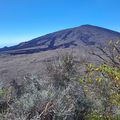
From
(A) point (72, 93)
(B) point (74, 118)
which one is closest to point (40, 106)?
(B) point (74, 118)

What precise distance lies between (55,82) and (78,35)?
15647 centimetres

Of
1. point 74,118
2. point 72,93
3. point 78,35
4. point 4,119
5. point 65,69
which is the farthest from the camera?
point 78,35

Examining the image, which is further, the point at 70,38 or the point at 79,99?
the point at 70,38

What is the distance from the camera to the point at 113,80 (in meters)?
7.39

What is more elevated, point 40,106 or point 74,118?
point 40,106

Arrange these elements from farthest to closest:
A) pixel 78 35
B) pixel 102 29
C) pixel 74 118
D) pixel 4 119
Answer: pixel 102 29 < pixel 78 35 < pixel 74 118 < pixel 4 119

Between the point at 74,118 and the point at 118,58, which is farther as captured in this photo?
the point at 74,118

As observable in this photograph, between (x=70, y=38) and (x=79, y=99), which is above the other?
(x=70, y=38)

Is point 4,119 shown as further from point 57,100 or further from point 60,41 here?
point 60,41

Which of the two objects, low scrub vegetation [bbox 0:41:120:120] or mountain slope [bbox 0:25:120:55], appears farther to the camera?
mountain slope [bbox 0:25:120:55]

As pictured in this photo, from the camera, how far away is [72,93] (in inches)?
510

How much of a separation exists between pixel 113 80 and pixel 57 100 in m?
2.44

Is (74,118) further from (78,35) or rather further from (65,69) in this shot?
(78,35)

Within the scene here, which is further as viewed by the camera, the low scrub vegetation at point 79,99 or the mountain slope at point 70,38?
the mountain slope at point 70,38
